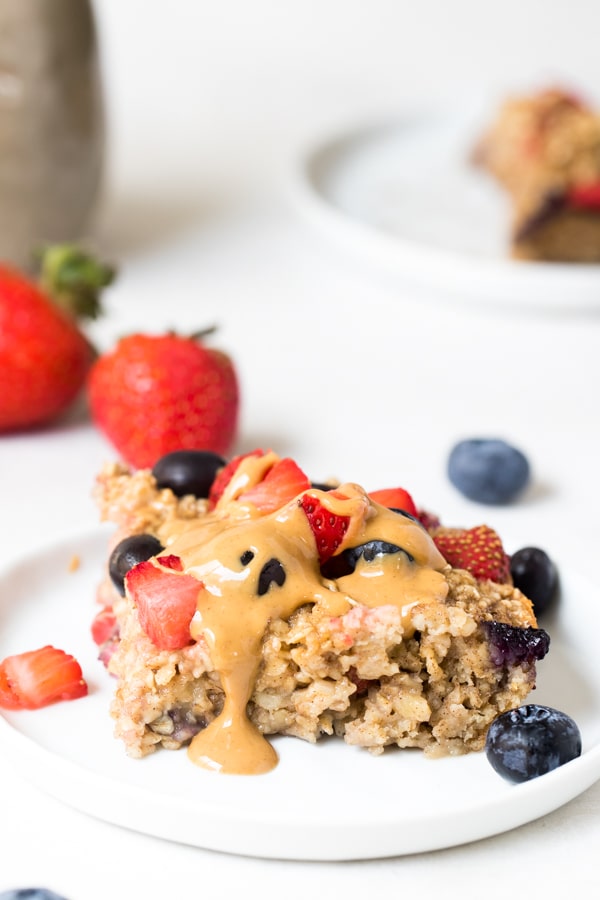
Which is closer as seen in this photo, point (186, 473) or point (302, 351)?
point (186, 473)

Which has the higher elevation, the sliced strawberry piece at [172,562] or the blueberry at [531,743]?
the sliced strawberry piece at [172,562]

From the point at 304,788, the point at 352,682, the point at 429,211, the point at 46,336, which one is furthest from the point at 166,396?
the point at 429,211

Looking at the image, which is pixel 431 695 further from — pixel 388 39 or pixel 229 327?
pixel 388 39

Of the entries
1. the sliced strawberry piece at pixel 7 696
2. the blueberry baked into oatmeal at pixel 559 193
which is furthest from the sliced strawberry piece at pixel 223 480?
the blueberry baked into oatmeal at pixel 559 193

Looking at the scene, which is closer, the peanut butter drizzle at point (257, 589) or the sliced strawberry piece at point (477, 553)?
the peanut butter drizzle at point (257, 589)

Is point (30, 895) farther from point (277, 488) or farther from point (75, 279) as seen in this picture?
point (75, 279)

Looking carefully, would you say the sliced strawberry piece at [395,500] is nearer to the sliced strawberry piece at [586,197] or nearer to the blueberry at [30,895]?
the blueberry at [30,895]
